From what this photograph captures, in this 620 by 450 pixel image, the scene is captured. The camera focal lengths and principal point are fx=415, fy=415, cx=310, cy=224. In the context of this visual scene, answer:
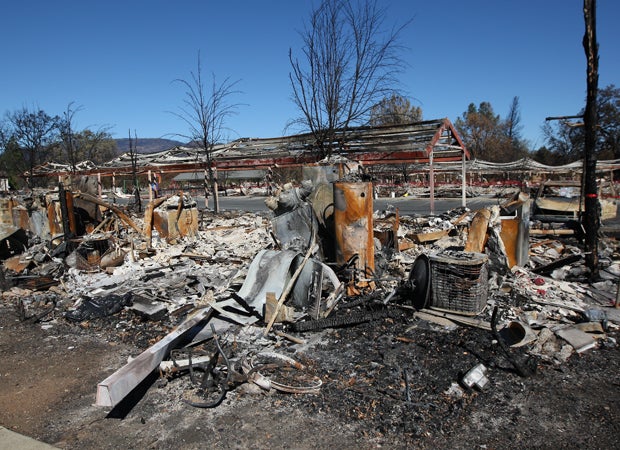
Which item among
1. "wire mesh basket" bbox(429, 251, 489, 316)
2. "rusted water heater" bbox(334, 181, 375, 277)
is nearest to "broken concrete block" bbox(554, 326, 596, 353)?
"wire mesh basket" bbox(429, 251, 489, 316)

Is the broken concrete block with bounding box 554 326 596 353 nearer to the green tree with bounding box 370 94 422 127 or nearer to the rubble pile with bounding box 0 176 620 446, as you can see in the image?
the rubble pile with bounding box 0 176 620 446

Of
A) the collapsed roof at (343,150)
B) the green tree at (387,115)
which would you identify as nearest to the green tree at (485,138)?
the green tree at (387,115)

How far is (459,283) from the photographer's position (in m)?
5.26

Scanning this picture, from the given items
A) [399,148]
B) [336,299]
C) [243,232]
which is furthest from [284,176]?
[336,299]

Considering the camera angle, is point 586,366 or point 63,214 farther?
point 63,214

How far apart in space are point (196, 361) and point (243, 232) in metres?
7.69

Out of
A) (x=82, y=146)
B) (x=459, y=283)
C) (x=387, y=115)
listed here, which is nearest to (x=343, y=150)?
(x=387, y=115)

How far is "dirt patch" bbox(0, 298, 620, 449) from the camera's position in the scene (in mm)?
3266

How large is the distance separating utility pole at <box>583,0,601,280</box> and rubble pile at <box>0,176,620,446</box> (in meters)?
0.54

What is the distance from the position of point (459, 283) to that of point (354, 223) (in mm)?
1951

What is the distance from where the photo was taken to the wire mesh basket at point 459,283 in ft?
17.0

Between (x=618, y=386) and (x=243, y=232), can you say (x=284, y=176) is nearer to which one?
(x=243, y=232)

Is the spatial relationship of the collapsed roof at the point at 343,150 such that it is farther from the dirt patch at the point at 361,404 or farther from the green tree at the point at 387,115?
the dirt patch at the point at 361,404

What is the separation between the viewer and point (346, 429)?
3355mm
